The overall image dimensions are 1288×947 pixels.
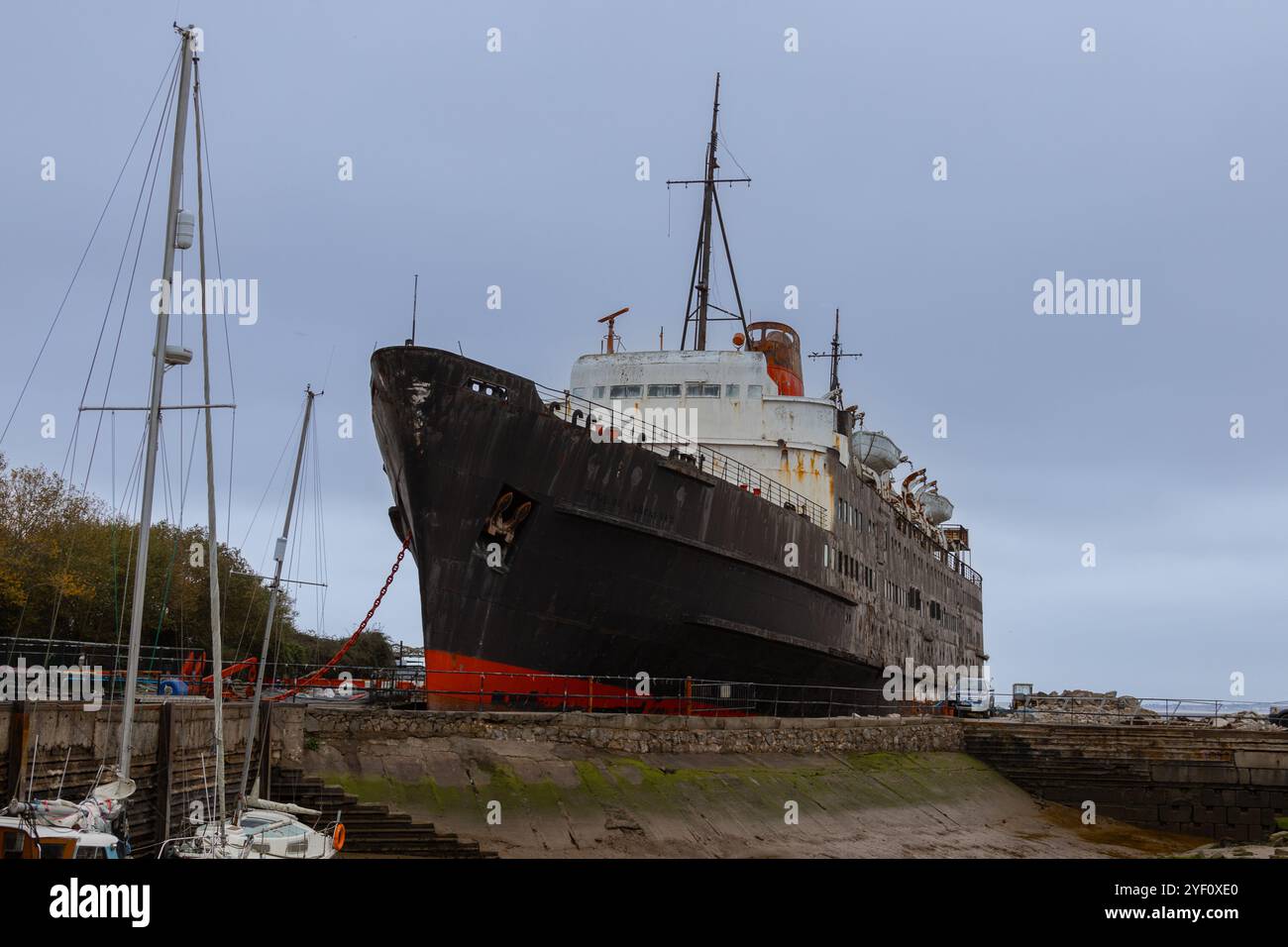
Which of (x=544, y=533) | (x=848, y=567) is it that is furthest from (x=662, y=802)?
(x=848, y=567)

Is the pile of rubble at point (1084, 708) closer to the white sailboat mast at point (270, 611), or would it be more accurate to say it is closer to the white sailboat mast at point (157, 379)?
the white sailboat mast at point (270, 611)

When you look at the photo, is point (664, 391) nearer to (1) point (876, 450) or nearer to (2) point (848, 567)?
(2) point (848, 567)

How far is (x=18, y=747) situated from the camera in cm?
1163

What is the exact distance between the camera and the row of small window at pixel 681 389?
27.4 metres

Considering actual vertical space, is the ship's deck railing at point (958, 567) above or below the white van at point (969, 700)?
above

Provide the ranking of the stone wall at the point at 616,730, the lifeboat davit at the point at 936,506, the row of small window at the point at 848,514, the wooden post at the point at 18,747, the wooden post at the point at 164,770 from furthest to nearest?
the lifeboat davit at the point at 936,506 → the row of small window at the point at 848,514 → the stone wall at the point at 616,730 → the wooden post at the point at 164,770 → the wooden post at the point at 18,747

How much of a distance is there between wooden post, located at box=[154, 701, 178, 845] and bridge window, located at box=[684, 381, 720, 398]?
1515 centimetres

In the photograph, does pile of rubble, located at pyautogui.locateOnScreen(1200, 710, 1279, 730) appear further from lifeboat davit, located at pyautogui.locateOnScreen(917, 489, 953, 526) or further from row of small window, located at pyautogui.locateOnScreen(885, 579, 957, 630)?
lifeboat davit, located at pyautogui.locateOnScreen(917, 489, 953, 526)

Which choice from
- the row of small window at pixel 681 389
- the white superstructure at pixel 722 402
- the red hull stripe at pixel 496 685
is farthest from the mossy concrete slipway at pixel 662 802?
the row of small window at pixel 681 389

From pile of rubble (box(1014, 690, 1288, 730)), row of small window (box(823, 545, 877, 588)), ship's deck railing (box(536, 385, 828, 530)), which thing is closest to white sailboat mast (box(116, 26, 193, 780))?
ship's deck railing (box(536, 385, 828, 530))

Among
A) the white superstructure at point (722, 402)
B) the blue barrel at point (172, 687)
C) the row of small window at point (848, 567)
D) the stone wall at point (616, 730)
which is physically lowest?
the stone wall at point (616, 730)

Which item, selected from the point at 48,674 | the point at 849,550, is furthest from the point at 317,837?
the point at 849,550

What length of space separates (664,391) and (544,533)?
8.28 metres

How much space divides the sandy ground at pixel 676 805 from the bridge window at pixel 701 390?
8291 mm
